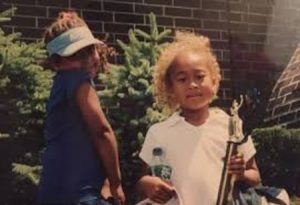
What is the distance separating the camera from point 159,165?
3.42 m

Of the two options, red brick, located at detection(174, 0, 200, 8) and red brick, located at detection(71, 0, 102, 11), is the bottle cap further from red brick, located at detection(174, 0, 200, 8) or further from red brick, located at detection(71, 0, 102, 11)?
red brick, located at detection(174, 0, 200, 8)

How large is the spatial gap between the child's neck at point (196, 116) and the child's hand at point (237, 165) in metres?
0.44

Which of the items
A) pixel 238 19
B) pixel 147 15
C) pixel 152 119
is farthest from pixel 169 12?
pixel 152 119

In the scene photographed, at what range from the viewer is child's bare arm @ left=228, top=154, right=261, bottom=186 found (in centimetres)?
319

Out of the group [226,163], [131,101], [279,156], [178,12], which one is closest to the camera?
[226,163]

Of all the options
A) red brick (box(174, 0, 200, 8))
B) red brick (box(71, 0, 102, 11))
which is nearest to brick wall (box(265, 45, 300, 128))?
red brick (box(174, 0, 200, 8))

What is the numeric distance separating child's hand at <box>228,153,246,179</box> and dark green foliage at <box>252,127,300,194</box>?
3826 millimetres

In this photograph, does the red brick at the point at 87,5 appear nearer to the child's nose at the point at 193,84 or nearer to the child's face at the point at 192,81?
the child's face at the point at 192,81

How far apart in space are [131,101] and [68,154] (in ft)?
7.47

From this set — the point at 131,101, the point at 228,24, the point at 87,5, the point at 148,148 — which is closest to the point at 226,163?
the point at 148,148

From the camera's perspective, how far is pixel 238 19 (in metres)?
7.93

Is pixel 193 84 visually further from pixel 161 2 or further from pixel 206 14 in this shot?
pixel 206 14

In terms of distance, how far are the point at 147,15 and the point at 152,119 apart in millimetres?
1687

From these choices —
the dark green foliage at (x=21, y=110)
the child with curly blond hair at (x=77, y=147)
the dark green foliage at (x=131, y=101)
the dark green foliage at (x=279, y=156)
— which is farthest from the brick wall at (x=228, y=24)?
the child with curly blond hair at (x=77, y=147)
